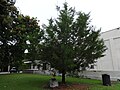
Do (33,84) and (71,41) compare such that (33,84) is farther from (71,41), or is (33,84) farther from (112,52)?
(112,52)

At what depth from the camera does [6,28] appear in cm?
1833

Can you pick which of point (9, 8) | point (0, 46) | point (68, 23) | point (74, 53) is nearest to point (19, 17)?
point (9, 8)

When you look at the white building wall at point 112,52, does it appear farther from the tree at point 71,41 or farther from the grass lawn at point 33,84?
the tree at point 71,41

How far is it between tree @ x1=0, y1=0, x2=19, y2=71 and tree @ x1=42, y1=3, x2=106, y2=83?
3.90 metres

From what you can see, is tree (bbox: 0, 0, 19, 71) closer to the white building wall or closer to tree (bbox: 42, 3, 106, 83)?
tree (bbox: 42, 3, 106, 83)

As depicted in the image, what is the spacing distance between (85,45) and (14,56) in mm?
9422

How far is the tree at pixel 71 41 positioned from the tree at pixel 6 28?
12.8 ft

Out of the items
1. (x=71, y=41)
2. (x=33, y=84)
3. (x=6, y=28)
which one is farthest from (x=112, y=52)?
(x=6, y=28)

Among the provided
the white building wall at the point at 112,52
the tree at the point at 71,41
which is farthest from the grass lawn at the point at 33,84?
the white building wall at the point at 112,52

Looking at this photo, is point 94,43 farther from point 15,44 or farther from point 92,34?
point 15,44

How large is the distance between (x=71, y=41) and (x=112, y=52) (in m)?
11.9

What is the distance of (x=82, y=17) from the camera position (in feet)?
55.4

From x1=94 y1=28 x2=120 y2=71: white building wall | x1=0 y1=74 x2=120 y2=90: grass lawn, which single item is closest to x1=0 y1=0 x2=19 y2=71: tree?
x1=0 y1=74 x2=120 y2=90: grass lawn

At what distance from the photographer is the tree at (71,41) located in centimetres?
1603
